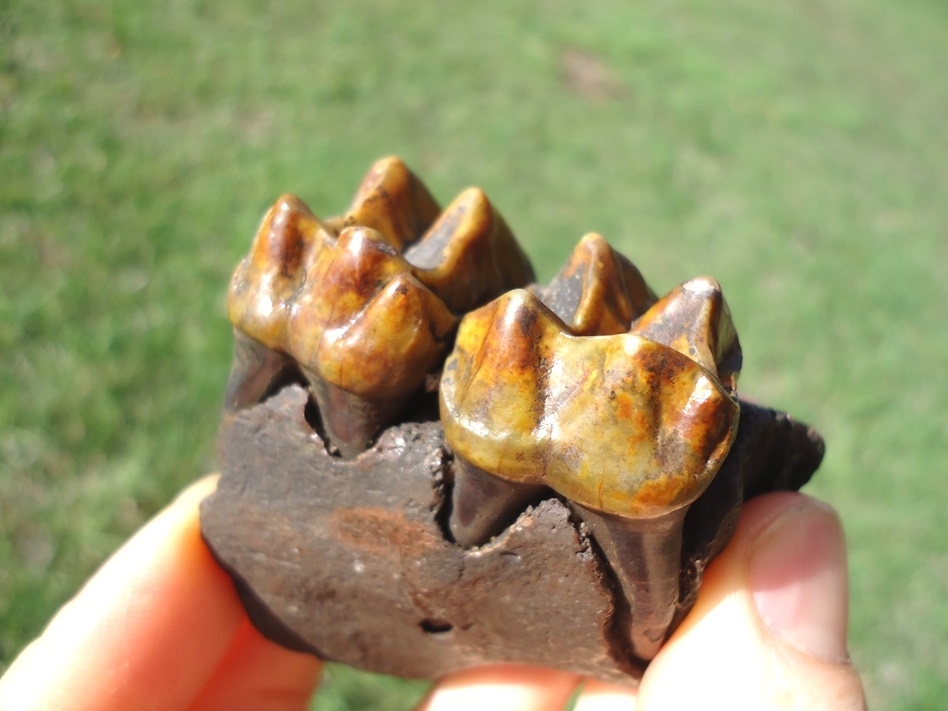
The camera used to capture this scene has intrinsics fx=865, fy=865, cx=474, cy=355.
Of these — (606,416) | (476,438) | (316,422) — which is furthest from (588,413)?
(316,422)

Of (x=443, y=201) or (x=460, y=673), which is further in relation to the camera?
(x=443, y=201)

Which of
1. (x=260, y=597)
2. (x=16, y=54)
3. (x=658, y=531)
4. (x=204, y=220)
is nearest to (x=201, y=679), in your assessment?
(x=260, y=597)

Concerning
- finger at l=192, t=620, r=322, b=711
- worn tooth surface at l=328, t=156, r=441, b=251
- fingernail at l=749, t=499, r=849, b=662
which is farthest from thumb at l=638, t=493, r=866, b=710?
finger at l=192, t=620, r=322, b=711

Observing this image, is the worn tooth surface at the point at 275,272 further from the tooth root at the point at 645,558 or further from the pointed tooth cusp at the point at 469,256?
the tooth root at the point at 645,558

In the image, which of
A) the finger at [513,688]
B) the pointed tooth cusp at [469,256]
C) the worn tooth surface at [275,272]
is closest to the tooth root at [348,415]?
the worn tooth surface at [275,272]

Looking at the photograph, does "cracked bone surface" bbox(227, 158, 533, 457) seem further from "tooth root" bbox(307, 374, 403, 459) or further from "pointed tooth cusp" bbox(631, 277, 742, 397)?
"pointed tooth cusp" bbox(631, 277, 742, 397)

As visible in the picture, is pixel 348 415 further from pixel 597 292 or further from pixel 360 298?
pixel 597 292
